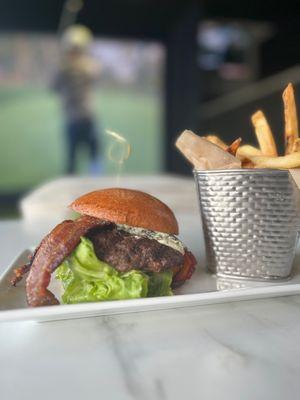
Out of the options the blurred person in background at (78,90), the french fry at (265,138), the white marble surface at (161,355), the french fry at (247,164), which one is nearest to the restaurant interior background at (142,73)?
the blurred person in background at (78,90)

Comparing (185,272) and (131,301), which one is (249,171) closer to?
(185,272)

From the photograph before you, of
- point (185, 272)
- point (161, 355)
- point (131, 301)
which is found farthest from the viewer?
point (185, 272)

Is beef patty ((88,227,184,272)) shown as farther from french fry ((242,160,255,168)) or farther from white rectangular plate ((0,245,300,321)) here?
french fry ((242,160,255,168))

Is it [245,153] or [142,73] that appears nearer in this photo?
[245,153]

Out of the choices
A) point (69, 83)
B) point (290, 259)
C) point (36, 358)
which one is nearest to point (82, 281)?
point (36, 358)

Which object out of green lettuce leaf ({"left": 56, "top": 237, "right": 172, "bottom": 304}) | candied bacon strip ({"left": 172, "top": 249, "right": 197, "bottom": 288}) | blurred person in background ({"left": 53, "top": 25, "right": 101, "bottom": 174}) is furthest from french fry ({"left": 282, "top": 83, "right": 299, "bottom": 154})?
blurred person in background ({"left": 53, "top": 25, "right": 101, "bottom": 174})

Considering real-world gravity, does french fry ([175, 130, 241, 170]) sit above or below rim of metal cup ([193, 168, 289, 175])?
above

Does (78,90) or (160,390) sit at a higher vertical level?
(78,90)

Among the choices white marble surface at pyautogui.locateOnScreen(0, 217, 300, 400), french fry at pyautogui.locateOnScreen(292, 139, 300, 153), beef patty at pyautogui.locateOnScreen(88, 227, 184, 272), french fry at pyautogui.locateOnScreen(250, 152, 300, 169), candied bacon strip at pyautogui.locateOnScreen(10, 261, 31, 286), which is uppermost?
french fry at pyautogui.locateOnScreen(292, 139, 300, 153)

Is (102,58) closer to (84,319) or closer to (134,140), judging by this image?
(134,140)

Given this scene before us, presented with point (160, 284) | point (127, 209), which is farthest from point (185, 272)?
point (127, 209)
